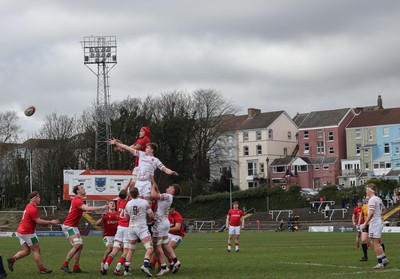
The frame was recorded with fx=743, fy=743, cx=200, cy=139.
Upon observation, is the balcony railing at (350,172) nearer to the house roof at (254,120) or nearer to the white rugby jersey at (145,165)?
the house roof at (254,120)

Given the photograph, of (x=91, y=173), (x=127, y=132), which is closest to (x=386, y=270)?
(x=91, y=173)

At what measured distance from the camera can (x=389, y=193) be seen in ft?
284

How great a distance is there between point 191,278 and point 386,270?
17.8 feet

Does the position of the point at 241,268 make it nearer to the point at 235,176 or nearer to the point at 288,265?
the point at 288,265

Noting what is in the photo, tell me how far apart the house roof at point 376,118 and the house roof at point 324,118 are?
2.16 metres

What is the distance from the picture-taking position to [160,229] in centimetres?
2119

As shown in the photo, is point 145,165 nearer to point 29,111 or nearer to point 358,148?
point 29,111

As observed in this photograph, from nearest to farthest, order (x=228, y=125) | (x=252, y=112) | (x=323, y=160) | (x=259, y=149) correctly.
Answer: (x=228, y=125)
(x=323, y=160)
(x=259, y=149)
(x=252, y=112)

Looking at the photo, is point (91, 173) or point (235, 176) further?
point (235, 176)

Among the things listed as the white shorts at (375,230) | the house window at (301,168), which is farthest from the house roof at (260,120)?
the white shorts at (375,230)

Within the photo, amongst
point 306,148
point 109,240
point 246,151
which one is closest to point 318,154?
point 306,148

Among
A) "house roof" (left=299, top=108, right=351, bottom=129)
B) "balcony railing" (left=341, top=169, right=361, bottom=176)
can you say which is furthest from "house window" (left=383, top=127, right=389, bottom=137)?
"house roof" (left=299, top=108, right=351, bottom=129)

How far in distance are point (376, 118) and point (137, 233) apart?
10619cm

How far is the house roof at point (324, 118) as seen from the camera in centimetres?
12469
